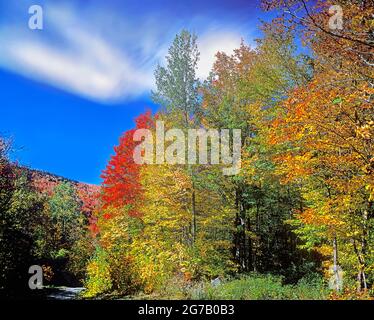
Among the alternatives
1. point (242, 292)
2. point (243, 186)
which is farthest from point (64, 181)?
point (242, 292)

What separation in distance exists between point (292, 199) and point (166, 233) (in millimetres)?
11453

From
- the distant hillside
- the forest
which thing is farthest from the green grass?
the distant hillside

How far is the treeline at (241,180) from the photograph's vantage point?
10922 millimetres

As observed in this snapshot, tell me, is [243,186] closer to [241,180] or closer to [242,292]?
[241,180]

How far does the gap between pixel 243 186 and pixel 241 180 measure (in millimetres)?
1169

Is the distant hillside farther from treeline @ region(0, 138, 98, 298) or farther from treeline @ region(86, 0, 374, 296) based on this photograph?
treeline @ region(86, 0, 374, 296)

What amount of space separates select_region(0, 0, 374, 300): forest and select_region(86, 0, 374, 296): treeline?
0.06 meters

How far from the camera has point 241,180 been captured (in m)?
18.6

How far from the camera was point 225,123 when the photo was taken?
18.7m

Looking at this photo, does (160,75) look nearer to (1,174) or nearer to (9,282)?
(1,174)

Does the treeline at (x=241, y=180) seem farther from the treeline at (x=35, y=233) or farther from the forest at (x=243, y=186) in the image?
the treeline at (x=35, y=233)

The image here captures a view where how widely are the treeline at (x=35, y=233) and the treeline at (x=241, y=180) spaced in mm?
3462

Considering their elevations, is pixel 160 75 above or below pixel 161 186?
above
